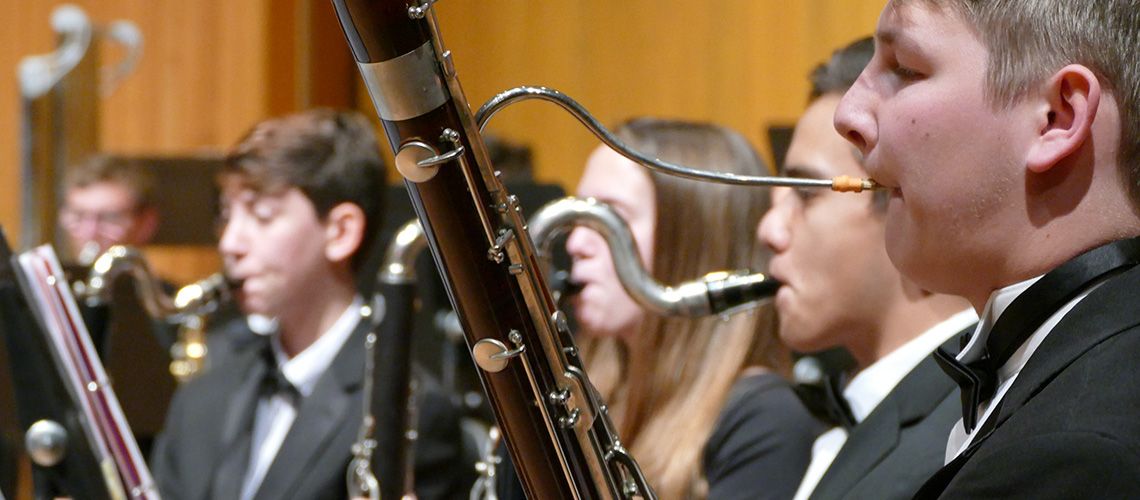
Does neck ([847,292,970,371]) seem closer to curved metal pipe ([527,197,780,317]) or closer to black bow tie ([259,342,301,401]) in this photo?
curved metal pipe ([527,197,780,317])

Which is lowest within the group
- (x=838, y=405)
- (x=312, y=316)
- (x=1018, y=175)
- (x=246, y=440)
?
(x=246, y=440)

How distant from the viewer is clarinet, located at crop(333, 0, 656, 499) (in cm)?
90

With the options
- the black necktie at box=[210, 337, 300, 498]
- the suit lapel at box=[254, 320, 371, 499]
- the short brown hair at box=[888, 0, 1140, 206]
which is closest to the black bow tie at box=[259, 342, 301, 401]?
the black necktie at box=[210, 337, 300, 498]

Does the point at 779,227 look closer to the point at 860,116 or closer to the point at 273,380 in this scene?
the point at 860,116

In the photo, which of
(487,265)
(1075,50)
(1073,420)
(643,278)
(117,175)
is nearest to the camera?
(1073,420)

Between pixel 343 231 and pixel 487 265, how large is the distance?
162cm

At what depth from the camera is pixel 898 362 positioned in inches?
58.1

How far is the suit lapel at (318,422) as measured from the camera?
2.20 m

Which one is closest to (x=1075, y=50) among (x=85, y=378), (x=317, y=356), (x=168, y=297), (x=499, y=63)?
(x=85, y=378)

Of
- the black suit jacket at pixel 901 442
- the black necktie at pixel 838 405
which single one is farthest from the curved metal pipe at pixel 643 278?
the black suit jacket at pixel 901 442

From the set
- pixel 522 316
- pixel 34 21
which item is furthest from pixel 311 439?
pixel 34 21

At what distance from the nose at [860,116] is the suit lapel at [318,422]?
4.69ft

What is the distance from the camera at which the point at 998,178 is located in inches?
32.9

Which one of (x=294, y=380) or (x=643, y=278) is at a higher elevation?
(x=643, y=278)
